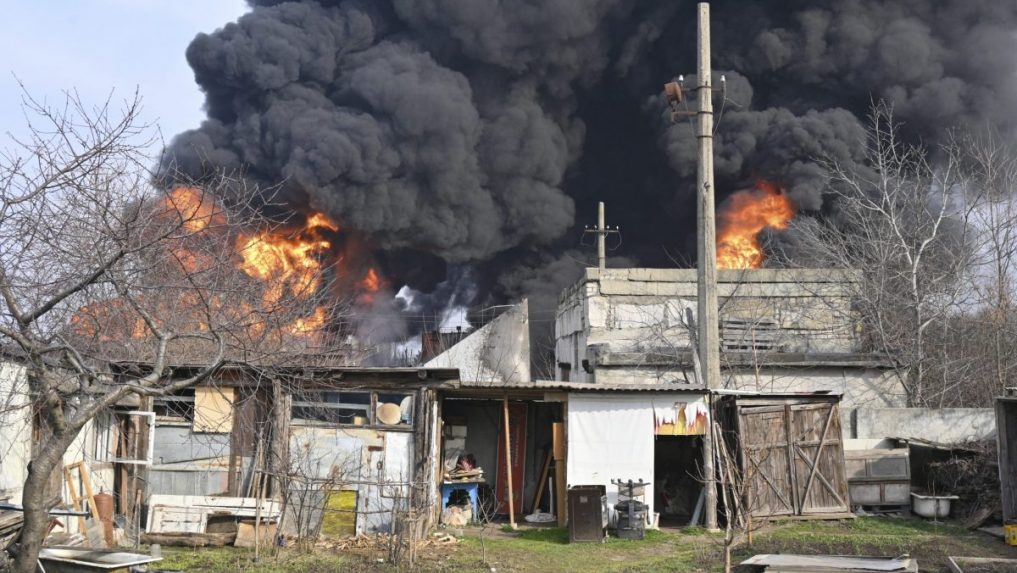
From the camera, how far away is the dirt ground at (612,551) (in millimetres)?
12617

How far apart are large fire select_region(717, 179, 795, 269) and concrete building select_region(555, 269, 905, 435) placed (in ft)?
11.0

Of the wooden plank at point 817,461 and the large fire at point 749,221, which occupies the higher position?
the large fire at point 749,221

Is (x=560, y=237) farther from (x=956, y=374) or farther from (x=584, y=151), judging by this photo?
(x=956, y=374)

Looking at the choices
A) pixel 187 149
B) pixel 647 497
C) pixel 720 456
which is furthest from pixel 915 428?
pixel 187 149

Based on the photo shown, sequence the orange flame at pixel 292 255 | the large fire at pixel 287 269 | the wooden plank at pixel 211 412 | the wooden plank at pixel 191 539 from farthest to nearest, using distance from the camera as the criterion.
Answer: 1. the orange flame at pixel 292 255
2. the large fire at pixel 287 269
3. the wooden plank at pixel 211 412
4. the wooden plank at pixel 191 539

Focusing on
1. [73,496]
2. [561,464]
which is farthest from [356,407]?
[73,496]

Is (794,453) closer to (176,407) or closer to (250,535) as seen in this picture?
(250,535)

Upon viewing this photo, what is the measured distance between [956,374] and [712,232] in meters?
10.8

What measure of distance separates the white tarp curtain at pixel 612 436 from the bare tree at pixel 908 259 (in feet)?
26.6

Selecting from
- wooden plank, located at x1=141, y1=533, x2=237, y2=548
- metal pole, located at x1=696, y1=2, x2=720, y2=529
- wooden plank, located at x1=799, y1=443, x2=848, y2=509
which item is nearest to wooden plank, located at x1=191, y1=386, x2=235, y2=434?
wooden plank, located at x1=141, y1=533, x2=237, y2=548

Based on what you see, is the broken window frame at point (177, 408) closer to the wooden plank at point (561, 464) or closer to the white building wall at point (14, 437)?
the white building wall at point (14, 437)

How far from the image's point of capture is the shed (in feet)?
54.1

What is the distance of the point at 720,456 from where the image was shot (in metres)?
16.5

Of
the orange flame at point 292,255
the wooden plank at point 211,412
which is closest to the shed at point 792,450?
the wooden plank at point 211,412
